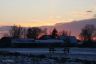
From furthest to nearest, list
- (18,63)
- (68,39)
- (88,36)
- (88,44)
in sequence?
(88,36)
(68,39)
(88,44)
(18,63)

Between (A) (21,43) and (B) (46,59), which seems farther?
(A) (21,43)

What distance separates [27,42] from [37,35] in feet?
129

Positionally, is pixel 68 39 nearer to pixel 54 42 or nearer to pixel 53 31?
pixel 54 42

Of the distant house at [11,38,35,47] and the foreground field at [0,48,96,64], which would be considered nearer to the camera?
the foreground field at [0,48,96,64]

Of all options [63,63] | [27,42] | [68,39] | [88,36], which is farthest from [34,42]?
[63,63]

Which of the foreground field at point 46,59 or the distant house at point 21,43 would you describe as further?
the distant house at point 21,43

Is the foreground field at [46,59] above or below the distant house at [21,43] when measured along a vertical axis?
below

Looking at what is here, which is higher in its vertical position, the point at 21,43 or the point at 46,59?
the point at 21,43

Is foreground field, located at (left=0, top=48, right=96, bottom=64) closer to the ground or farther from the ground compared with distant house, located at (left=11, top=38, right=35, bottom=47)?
closer to the ground

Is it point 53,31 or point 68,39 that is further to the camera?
point 53,31

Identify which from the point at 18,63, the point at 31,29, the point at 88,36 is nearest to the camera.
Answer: the point at 18,63

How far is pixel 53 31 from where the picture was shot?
537 feet

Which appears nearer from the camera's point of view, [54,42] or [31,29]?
[54,42]

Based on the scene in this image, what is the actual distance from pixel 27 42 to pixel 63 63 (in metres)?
99.0
